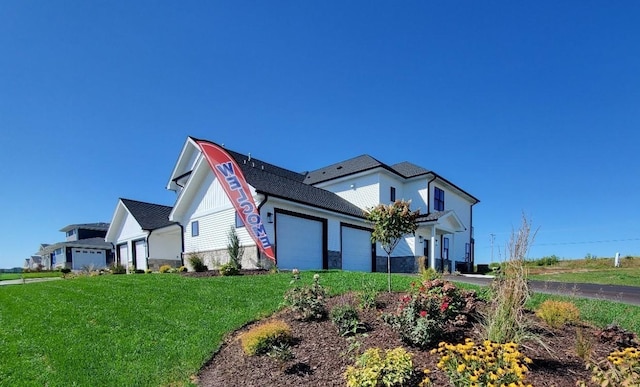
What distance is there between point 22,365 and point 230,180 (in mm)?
10509

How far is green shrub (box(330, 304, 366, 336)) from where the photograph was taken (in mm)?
5539

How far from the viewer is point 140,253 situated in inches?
934

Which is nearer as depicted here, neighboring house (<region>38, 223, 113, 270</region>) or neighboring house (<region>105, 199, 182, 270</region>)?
neighboring house (<region>105, 199, 182, 270</region>)

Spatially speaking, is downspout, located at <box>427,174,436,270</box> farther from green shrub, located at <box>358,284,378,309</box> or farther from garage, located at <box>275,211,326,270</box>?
green shrub, located at <box>358,284,378,309</box>

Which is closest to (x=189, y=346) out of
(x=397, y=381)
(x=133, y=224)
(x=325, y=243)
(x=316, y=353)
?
(x=316, y=353)

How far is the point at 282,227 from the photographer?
1530cm

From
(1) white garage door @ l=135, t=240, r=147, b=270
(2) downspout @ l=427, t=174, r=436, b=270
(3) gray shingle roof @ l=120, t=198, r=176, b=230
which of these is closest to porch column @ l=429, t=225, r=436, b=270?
(2) downspout @ l=427, t=174, r=436, b=270

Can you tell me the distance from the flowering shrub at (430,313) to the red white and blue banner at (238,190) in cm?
883

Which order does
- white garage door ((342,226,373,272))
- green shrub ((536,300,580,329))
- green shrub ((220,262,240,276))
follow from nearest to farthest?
green shrub ((536,300,580,329))
green shrub ((220,262,240,276))
white garage door ((342,226,373,272))

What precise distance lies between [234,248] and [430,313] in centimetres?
1070

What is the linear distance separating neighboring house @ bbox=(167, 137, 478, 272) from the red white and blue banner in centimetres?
43

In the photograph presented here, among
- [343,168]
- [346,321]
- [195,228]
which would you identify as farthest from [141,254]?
[346,321]

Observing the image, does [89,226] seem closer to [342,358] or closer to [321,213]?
[321,213]

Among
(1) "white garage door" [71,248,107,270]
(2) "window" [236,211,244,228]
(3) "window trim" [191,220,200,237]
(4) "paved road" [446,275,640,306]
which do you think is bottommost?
(1) "white garage door" [71,248,107,270]
